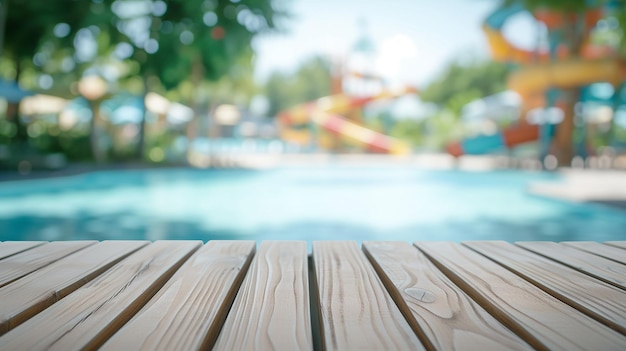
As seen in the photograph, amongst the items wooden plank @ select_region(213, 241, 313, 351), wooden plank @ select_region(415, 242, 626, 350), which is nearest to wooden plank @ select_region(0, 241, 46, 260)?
wooden plank @ select_region(213, 241, 313, 351)

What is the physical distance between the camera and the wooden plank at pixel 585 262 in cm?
114

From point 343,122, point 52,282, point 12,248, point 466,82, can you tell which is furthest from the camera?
point 466,82

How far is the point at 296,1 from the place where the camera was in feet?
53.1

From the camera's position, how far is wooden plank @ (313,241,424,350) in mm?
740

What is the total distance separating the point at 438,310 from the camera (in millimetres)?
879

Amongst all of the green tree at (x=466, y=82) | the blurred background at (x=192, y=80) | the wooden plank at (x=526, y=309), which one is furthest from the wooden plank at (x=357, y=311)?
the green tree at (x=466, y=82)

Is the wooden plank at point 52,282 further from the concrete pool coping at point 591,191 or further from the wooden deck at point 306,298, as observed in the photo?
the concrete pool coping at point 591,191

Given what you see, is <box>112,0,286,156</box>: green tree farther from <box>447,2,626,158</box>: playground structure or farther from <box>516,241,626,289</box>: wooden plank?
<box>516,241,626,289</box>: wooden plank

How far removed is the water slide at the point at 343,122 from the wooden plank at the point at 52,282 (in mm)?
21975

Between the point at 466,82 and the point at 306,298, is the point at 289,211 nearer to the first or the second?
the point at 306,298

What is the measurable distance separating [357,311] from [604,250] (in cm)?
104

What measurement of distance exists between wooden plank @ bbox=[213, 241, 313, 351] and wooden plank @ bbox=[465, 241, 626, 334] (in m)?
0.53

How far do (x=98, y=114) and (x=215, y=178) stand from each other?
16.4 ft

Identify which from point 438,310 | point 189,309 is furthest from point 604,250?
point 189,309
